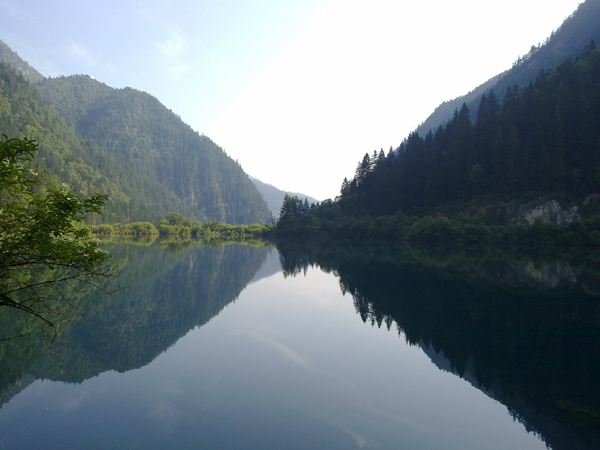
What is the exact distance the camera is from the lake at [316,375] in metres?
8.90

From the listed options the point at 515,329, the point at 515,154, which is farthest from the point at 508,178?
the point at 515,329

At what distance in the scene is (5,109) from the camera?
14638 cm

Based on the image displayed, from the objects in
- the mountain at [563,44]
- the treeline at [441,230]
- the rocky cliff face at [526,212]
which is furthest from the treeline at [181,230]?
the mountain at [563,44]

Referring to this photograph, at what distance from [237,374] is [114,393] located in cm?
394

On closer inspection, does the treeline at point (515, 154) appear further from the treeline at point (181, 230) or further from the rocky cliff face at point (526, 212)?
the treeline at point (181, 230)

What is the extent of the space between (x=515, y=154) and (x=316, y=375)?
83.7 meters

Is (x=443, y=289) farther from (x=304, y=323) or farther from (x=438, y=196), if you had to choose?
(x=438, y=196)

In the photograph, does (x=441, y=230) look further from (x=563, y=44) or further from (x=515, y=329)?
(x=563, y=44)

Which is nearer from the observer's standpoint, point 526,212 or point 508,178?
point 526,212

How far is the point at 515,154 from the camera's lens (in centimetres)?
7819

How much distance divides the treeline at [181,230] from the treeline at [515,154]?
59768mm

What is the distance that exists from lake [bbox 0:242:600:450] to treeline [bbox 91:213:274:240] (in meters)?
121

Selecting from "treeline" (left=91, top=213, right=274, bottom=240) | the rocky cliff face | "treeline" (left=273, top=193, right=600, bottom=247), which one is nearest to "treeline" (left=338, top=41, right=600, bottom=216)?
the rocky cliff face

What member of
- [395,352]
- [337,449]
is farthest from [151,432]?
[395,352]
